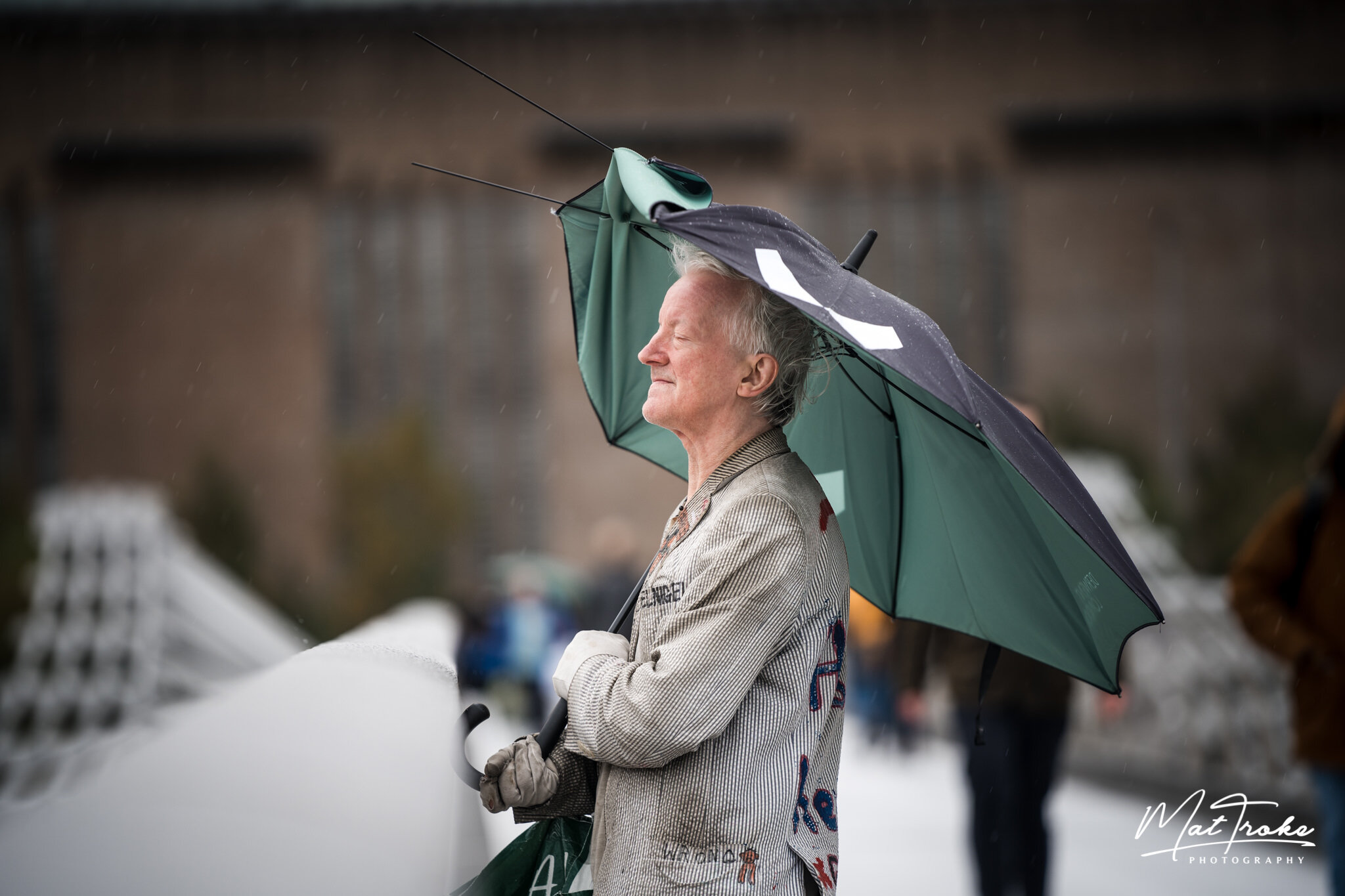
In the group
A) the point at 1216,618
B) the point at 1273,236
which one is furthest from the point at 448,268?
the point at 1216,618

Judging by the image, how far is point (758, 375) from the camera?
6.11ft

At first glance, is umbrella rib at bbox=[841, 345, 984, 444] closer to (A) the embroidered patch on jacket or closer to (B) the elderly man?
(B) the elderly man

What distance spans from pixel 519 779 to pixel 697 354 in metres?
0.68

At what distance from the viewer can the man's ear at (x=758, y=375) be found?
185 cm

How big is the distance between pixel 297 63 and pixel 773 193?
14222 mm

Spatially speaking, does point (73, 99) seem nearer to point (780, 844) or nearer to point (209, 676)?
point (209, 676)

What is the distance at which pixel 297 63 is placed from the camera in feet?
114

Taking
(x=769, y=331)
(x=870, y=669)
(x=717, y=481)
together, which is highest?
(x=769, y=331)

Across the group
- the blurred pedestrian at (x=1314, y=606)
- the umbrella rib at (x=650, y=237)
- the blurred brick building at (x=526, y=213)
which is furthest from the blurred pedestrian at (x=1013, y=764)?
the blurred brick building at (x=526, y=213)

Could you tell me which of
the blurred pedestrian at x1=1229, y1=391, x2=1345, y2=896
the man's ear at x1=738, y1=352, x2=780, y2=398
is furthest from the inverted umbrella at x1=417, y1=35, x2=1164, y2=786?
the blurred pedestrian at x1=1229, y1=391, x2=1345, y2=896

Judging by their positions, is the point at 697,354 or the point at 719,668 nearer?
the point at 719,668

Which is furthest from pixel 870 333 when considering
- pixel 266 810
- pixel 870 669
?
pixel 870 669

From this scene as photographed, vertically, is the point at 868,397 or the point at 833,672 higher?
the point at 868,397

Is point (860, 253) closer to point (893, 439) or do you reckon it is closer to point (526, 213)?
point (893, 439)
